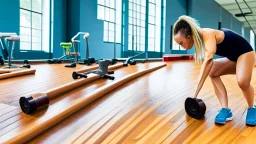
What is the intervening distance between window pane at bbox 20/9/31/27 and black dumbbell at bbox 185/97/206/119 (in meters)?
6.75

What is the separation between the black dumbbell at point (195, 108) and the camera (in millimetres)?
1991

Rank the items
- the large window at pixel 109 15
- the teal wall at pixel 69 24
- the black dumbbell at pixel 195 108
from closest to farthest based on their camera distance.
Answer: the black dumbbell at pixel 195 108
the teal wall at pixel 69 24
the large window at pixel 109 15

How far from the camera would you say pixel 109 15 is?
413 inches

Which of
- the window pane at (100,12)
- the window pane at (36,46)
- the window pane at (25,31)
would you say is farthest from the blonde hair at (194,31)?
the window pane at (100,12)

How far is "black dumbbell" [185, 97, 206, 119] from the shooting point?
1.99m

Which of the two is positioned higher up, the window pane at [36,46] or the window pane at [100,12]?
the window pane at [100,12]

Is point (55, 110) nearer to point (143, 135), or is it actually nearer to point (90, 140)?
point (90, 140)

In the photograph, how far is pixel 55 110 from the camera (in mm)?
2051

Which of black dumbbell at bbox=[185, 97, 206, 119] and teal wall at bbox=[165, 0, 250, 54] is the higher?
teal wall at bbox=[165, 0, 250, 54]

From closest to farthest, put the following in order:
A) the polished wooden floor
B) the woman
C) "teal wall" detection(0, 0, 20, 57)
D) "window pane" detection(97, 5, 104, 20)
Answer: the polished wooden floor, the woman, "teal wall" detection(0, 0, 20, 57), "window pane" detection(97, 5, 104, 20)

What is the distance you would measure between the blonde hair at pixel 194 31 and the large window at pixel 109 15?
330 inches

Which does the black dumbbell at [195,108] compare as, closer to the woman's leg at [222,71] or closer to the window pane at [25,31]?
the woman's leg at [222,71]

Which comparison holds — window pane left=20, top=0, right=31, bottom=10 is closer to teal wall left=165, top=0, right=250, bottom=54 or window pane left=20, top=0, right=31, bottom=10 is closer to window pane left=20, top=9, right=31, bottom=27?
window pane left=20, top=9, right=31, bottom=27

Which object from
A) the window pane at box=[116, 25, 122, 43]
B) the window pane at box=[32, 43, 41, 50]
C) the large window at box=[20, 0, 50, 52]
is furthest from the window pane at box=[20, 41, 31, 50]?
the window pane at box=[116, 25, 122, 43]
